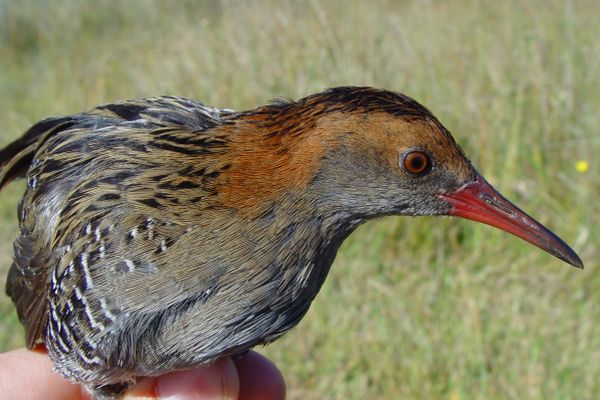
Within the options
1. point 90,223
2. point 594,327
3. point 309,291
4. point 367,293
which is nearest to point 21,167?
point 90,223

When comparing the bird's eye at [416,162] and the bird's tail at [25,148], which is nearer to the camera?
the bird's eye at [416,162]

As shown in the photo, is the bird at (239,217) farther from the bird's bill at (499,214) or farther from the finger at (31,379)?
the finger at (31,379)

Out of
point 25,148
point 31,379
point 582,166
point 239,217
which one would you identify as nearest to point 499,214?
point 239,217

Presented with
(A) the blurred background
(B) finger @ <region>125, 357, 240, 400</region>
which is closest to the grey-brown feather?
(B) finger @ <region>125, 357, 240, 400</region>

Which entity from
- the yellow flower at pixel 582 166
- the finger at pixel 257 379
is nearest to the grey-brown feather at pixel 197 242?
the finger at pixel 257 379

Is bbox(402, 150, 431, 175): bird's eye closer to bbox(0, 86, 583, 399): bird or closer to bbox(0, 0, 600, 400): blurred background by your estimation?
bbox(0, 86, 583, 399): bird

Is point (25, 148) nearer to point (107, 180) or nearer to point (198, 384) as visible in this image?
point (107, 180)

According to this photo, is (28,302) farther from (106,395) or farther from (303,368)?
(303,368)
